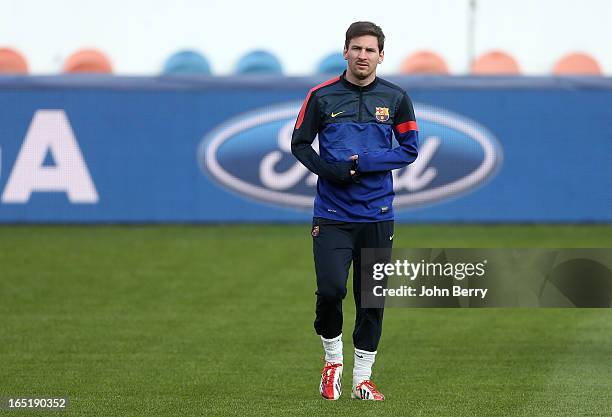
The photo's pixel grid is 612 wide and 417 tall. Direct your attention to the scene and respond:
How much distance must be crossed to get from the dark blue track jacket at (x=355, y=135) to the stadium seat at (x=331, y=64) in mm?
13290

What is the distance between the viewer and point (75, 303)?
12.8m

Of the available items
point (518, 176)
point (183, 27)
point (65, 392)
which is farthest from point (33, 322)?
point (183, 27)

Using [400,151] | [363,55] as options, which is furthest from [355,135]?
[363,55]

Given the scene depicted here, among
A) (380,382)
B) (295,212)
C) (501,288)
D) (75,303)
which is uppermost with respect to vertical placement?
(501,288)

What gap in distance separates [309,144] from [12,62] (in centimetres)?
1450

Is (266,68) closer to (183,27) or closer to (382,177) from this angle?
(183,27)

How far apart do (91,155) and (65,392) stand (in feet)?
35.9

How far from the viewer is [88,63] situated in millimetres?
21688

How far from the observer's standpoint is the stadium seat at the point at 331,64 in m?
21.5

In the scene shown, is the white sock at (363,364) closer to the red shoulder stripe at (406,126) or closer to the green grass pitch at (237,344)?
the green grass pitch at (237,344)

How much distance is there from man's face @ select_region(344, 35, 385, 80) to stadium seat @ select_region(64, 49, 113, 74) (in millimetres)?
14172

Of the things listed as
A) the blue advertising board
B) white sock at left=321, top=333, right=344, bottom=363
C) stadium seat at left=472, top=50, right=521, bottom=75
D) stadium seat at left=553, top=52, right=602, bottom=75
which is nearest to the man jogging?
white sock at left=321, top=333, right=344, bottom=363

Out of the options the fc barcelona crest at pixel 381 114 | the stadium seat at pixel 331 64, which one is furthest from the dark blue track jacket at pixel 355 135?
the stadium seat at pixel 331 64

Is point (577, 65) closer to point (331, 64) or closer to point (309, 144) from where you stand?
point (331, 64)
